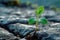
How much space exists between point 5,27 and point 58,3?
4.47 m

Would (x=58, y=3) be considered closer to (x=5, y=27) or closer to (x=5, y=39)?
(x=5, y=27)

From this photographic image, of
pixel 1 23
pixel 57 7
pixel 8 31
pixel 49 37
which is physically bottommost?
pixel 49 37

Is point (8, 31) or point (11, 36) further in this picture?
point (8, 31)

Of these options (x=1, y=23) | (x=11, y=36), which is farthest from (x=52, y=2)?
(x=11, y=36)

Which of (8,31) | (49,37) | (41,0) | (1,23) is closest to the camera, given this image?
(49,37)

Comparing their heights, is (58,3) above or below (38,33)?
above

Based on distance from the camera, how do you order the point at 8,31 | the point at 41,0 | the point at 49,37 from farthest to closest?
the point at 41,0
the point at 8,31
the point at 49,37

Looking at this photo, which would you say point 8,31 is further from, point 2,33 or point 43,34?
point 43,34

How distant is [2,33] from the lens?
2.99 m

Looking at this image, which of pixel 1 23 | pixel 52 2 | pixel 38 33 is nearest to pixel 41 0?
pixel 52 2

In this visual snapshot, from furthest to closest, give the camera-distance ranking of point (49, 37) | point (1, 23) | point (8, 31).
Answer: point (1, 23), point (8, 31), point (49, 37)

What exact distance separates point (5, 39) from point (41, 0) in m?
4.69

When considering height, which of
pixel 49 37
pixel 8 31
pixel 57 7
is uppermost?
pixel 57 7

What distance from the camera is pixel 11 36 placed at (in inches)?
118
